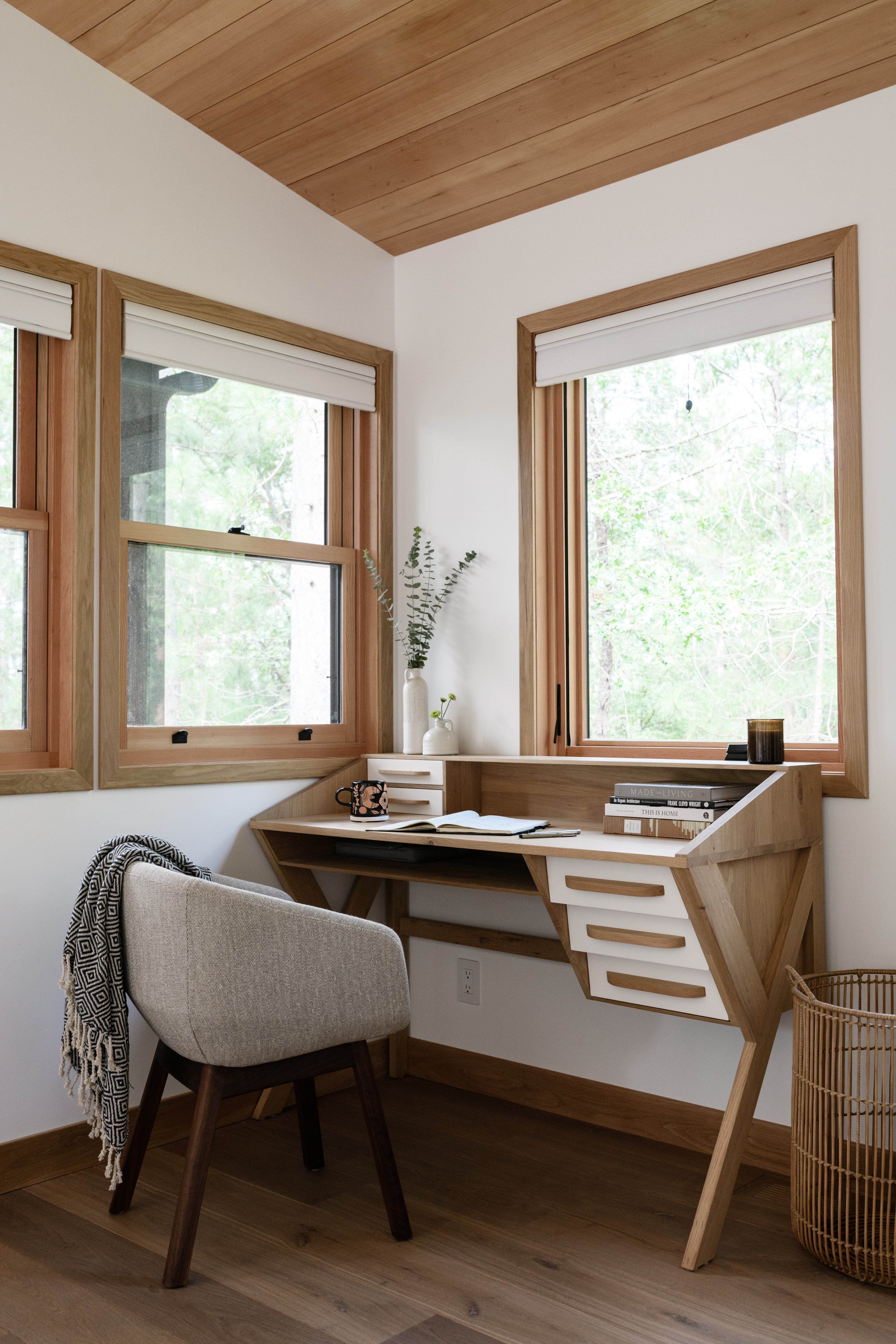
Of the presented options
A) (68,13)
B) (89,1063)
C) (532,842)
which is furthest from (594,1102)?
(68,13)

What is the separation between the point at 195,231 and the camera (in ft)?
9.70

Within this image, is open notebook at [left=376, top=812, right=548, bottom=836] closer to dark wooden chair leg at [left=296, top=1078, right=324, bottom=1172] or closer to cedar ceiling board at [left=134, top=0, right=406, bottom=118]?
dark wooden chair leg at [left=296, top=1078, right=324, bottom=1172]

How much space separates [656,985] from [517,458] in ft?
5.11

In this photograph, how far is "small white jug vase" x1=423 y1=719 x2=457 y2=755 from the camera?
3141 mm

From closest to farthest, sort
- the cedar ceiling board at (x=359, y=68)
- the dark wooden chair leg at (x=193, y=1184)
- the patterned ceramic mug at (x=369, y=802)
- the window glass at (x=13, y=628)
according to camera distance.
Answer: the dark wooden chair leg at (x=193, y=1184) < the cedar ceiling board at (x=359, y=68) < the window glass at (x=13, y=628) < the patterned ceramic mug at (x=369, y=802)

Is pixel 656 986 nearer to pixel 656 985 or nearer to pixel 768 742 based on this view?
pixel 656 985

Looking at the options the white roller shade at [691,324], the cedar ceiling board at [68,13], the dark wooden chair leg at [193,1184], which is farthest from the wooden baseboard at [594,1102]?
the cedar ceiling board at [68,13]

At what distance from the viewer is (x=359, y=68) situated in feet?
8.66

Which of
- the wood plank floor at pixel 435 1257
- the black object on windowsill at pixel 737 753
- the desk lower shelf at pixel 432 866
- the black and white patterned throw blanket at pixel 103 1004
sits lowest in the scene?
the wood plank floor at pixel 435 1257

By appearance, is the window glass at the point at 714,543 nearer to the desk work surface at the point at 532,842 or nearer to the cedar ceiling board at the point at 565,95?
the desk work surface at the point at 532,842

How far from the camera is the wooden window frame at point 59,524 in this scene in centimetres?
267

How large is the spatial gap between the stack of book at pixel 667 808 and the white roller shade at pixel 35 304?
1.72m

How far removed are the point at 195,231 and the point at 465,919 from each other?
206 cm

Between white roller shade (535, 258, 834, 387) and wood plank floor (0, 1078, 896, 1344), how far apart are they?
6.52 ft
